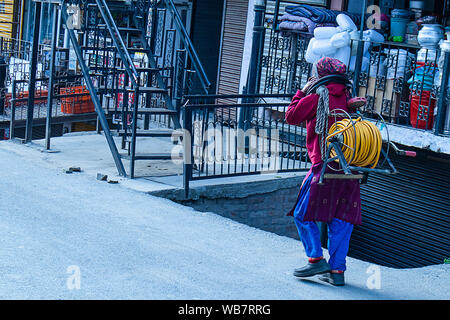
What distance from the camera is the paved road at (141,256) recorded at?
597 centimetres

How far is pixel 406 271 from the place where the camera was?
23.5 ft

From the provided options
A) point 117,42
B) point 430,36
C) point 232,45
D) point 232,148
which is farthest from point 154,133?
point 232,45

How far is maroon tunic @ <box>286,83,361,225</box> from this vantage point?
6062 millimetres

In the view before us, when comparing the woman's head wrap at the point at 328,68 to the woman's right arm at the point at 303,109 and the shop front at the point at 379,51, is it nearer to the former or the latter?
the woman's right arm at the point at 303,109

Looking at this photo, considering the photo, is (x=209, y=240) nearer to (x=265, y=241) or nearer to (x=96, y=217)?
(x=265, y=241)

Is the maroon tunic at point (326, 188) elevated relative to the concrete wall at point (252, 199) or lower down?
elevated

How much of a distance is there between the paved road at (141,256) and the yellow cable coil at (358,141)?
1108 mm

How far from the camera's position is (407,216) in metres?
10.4

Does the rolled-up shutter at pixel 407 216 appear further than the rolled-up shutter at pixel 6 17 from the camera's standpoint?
No

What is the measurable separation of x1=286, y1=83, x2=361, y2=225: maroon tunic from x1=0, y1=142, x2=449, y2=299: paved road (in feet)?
2.05

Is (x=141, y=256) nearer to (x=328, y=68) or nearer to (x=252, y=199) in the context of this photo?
(x=328, y=68)

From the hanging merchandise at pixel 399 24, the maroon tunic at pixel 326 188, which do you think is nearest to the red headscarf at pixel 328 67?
Answer: the maroon tunic at pixel 326 188

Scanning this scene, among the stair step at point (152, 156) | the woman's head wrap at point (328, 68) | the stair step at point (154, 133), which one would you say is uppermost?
the woman's head wrap at point (328, 68)

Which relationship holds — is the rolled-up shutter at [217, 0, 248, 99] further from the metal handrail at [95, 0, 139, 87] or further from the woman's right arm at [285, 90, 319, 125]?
the woman's right arm at [285, 90, 319, 125]
